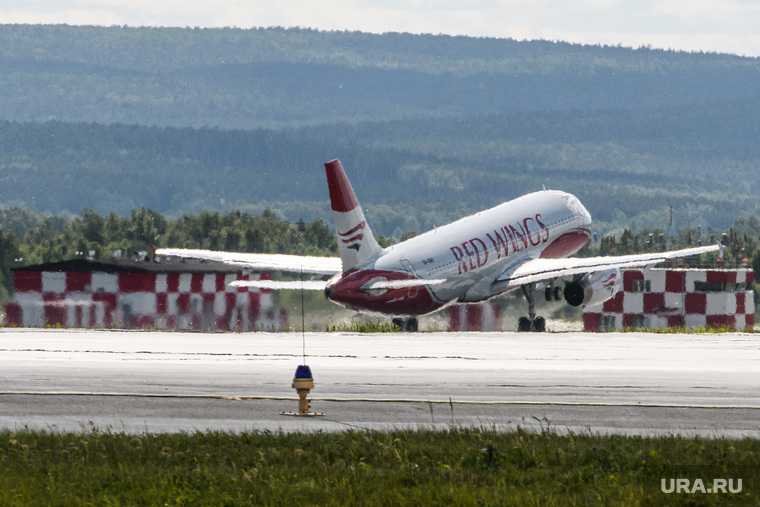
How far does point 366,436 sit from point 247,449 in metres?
1.66

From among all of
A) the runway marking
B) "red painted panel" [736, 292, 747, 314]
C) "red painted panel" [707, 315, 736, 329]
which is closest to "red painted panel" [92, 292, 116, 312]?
"red painted panel" [707, 315, 736, 329]

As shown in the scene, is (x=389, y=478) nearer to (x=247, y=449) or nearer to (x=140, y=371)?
(x=247, y=449)

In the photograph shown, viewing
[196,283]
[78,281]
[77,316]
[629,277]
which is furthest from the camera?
[629,277]

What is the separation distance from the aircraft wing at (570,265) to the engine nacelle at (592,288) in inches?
19.8

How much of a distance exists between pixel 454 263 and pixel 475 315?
344cm

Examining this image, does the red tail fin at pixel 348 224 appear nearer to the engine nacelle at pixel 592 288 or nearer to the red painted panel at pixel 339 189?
the red painted panel at pixel 339 189

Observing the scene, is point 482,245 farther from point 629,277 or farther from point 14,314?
point 14,314

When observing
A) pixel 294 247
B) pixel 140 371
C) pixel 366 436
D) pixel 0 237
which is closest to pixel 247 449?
pixel 366 436

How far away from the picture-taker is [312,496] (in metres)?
19.6

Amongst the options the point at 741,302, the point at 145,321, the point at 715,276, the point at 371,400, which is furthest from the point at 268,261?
the point at 371,400

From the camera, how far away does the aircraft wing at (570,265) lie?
64.7 metres

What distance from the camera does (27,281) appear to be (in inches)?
2441

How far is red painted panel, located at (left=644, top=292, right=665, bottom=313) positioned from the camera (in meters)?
70.2

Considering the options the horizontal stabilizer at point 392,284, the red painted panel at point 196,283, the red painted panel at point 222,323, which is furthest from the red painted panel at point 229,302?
the horizontal stabilizer at point 392,284
